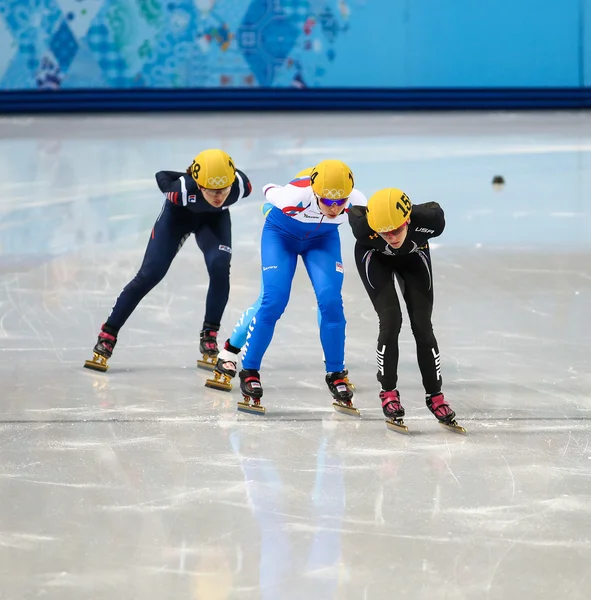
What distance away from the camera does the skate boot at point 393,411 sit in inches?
201

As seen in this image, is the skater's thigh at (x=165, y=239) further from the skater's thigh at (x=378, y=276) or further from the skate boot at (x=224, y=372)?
the skater's thigh at (x=378, y=276)

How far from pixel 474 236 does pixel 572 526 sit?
5516mm

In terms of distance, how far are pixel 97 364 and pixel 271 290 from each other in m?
1.29

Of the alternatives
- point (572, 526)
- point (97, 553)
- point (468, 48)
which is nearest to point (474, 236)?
point (572, 526)

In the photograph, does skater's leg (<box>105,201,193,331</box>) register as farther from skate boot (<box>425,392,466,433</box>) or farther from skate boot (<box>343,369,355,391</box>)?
skate boot (<box>425,392,466,433</box>)

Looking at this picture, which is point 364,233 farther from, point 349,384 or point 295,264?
point 349,384

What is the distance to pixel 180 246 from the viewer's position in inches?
244

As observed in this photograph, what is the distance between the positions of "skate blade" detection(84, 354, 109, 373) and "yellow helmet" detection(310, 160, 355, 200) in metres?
1.74

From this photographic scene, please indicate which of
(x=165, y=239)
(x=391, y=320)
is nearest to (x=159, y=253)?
(x=165, y=239)

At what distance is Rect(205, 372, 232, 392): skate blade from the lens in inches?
227

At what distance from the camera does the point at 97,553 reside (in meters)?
3.78

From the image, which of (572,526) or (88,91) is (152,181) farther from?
(572,526)

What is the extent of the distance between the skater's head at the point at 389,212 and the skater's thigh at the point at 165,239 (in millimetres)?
1651

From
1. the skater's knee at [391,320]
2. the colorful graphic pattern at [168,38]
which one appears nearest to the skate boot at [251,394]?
the skater's knee at [391,320]
